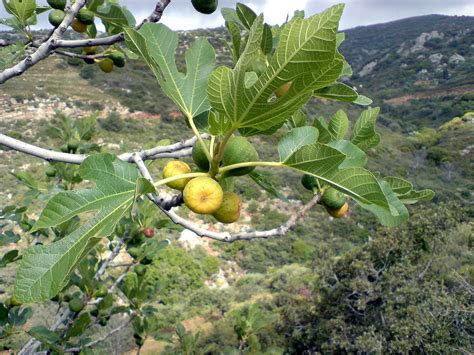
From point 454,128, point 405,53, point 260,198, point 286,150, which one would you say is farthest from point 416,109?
point 286,150

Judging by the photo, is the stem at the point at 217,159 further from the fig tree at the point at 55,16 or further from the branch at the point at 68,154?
the fig tree at the point at 55,16

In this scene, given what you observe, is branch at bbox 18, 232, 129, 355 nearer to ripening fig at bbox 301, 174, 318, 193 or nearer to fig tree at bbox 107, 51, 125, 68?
fig tree at bbox 107, 51, 125, 68

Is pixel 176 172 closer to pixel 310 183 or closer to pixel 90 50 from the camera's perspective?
pixel 310 183

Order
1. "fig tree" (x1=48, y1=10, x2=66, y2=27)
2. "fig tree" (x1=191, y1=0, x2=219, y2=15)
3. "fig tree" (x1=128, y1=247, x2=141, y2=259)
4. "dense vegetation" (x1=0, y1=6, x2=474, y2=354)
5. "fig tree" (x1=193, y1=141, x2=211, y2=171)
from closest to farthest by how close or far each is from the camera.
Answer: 1. "fig tree" (x1=193, y1=141, x2=211, y2=171)
2. "fig tree" (x1=191, y1=0, x2=219, y2=15)
3. "fig tree" (x1=48, y1=10, x2=66, y2=27)
4. "fig tree" (x1=128, y1=247, x2=141, y2=259)
5. "dense vegetation" (x1=0, y1=6, x2=474, y2=354)

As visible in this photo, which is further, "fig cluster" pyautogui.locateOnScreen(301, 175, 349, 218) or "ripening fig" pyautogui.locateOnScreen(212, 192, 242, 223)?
"fig cluster" pyautogui.locateOnScreen(301, 175, 349, 218)

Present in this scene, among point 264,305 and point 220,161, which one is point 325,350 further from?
point 220,161

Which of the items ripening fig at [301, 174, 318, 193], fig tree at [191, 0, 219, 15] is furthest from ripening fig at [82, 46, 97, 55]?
ripening fig at [301, 174, 318, 193]

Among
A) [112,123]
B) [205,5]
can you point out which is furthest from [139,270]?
[112,123]
